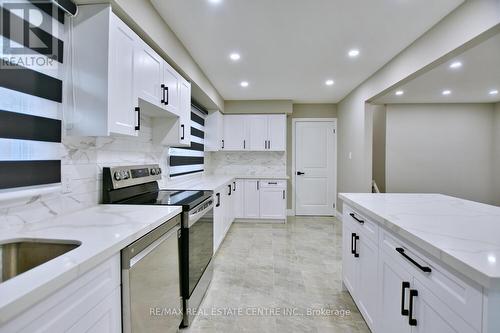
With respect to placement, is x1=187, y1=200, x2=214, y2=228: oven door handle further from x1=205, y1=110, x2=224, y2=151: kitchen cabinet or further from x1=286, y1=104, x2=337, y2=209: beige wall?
x1=286, y1=104, x2=337, y2=209: beige wall

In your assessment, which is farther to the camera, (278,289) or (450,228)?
(278,289)

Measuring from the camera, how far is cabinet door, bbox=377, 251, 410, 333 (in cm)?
126

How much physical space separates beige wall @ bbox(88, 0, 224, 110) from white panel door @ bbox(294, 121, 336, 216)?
2799 mm

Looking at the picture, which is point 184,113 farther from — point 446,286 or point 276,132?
point 276,132

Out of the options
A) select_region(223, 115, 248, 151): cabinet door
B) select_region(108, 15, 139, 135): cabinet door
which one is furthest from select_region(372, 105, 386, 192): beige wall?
select_region(108, 15, 139, 135): cabinet door

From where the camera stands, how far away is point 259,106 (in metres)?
5.12

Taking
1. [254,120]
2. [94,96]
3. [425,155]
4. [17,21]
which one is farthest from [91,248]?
[425,155]

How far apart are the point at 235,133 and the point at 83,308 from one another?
4.47 metres

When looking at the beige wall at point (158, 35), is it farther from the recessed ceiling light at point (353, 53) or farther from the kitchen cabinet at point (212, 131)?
the recessed ceiling light at point (353, 53)

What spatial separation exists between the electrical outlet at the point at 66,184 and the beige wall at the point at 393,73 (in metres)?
2.94

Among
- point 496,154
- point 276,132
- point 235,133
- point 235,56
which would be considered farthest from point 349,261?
point 496,154

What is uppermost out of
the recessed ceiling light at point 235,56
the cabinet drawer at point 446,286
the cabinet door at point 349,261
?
the recessed ceiling light at point 235,56

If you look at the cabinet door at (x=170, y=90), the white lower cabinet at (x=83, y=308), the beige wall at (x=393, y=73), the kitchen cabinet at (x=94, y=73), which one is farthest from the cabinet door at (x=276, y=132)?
the white lower cabinet at (x=83, y=308)

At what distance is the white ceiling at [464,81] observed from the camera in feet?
9.34
